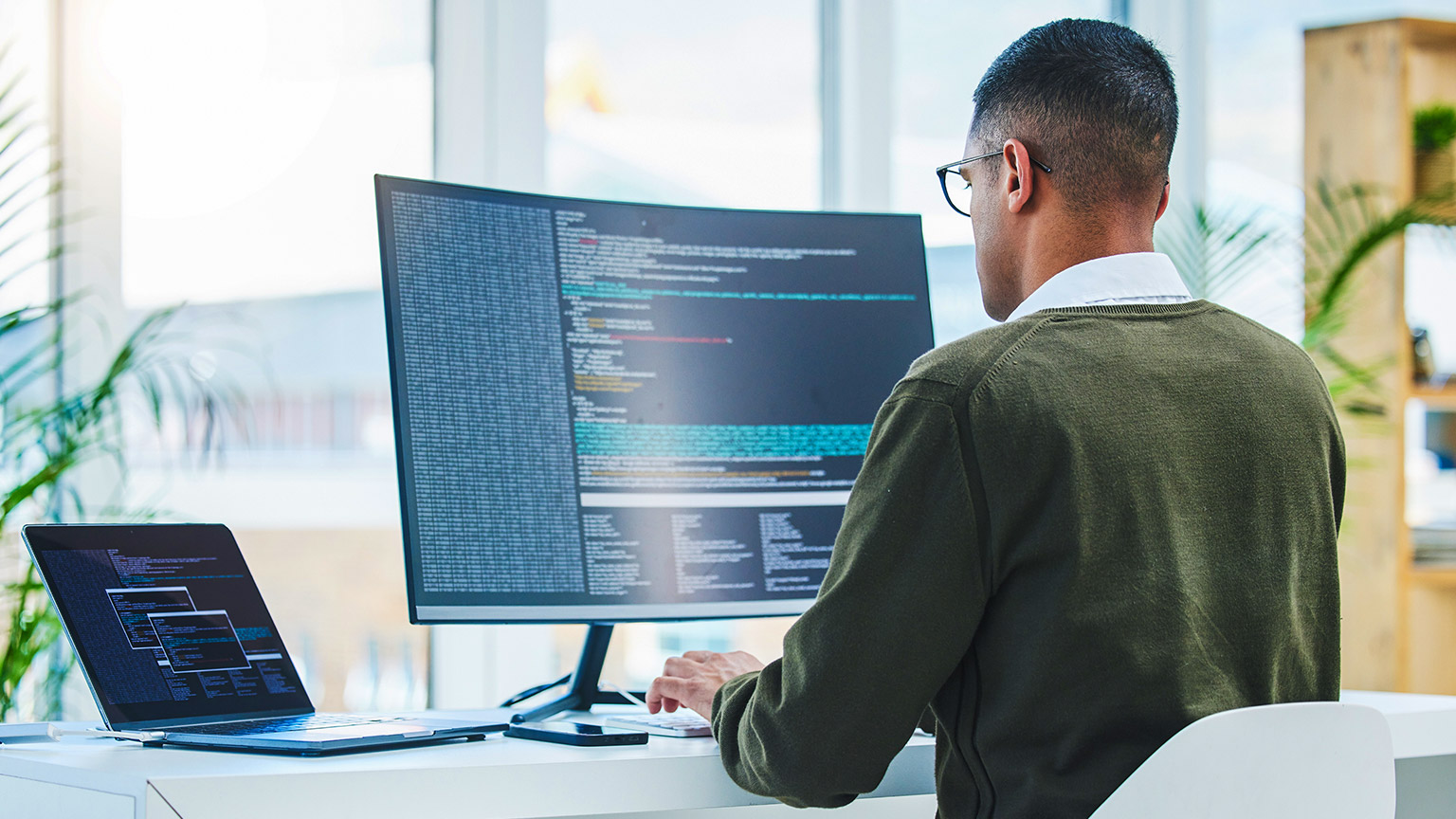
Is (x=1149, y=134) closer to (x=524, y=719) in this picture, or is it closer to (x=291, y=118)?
(x=524, y=719)

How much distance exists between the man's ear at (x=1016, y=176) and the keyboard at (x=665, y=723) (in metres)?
0.55

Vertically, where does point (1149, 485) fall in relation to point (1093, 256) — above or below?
below

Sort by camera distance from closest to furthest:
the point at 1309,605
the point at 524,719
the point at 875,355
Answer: the point at 1309,605, the point at 524,719, the point at 875,355

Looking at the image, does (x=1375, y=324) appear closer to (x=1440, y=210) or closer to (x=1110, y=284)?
(x=1440, y=210)

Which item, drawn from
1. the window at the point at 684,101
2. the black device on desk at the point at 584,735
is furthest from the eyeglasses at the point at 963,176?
the window at the point at 684,101

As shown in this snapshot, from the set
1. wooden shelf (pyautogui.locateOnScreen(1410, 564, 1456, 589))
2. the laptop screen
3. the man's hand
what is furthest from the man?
wooden shelf (pyautogui.locateOnScreen(1410, 564, 1456, 589))

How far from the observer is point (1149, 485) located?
3.34 ft

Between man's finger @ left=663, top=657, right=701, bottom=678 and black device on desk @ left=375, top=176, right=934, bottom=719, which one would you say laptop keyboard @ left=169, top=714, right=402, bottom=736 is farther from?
man's finger @ left=663, top=657, right=701, bottom=678

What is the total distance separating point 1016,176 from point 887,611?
1.39 ft

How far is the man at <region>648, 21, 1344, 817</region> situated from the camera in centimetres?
100

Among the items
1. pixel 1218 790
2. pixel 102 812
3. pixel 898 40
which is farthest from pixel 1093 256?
pixel 898 40

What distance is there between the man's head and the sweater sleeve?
0.26m

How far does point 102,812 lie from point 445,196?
28.7 inches

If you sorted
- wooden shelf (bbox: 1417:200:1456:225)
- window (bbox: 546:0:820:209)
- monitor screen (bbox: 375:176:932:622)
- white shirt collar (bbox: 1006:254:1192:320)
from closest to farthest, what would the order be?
white shirt collar (bbox: 1006:254:1192:320) < monitor screen (bbox: 375:176:932:622) < window (bbox: 546:0:820:209) < wooden shelf (bbox: 1417:200:1456:225)
